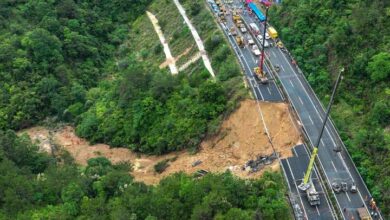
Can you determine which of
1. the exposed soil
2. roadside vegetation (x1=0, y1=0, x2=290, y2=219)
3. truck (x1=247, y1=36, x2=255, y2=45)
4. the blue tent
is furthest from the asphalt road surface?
the blue tent

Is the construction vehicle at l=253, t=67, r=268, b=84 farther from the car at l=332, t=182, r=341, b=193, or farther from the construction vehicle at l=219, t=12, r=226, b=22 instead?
the car at l=332, t=182, r=341, b=193

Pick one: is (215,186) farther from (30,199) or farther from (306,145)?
(30,199)

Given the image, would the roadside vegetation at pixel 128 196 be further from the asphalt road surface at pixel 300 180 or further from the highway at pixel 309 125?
the highway at pixel 309 125

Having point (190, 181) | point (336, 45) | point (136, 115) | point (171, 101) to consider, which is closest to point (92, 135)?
point (136, 115)

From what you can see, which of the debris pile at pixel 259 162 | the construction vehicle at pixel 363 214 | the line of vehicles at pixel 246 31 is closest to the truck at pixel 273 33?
the line of vehicles at pixel 246 31

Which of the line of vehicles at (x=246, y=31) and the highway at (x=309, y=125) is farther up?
the line of vehicles at (x=246, y=31)

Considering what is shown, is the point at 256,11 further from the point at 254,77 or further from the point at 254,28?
the point at 254,77
